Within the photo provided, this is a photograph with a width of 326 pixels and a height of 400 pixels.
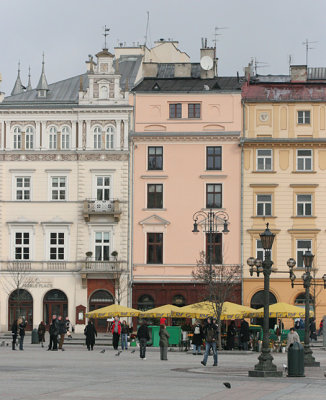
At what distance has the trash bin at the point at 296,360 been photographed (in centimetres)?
3322

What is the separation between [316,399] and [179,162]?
5302 cm

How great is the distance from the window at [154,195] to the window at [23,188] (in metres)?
8.16

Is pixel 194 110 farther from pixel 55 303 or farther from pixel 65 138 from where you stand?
pixel 55 303

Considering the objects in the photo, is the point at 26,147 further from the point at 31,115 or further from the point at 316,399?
the point at 316,399

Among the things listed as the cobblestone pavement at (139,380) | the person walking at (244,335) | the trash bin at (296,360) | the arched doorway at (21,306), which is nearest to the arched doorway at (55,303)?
the arched doorway at (21,306)

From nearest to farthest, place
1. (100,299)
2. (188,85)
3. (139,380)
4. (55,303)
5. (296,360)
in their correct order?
(139,380) < (296,360) < (100,299) < (55,303) < (188,85)

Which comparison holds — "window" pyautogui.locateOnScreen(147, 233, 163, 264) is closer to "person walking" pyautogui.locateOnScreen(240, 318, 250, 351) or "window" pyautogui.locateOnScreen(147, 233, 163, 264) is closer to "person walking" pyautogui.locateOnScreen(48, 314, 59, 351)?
"person walking" pyautogui.locateOnScreen(240, 318, 250, 351)

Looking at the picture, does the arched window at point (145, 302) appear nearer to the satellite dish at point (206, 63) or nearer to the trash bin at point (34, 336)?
the trash bin at point (34, 336)

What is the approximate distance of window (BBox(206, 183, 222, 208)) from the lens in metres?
77.1

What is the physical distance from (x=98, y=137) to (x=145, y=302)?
38.0ft

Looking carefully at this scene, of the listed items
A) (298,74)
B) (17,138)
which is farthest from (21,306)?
(298,74)

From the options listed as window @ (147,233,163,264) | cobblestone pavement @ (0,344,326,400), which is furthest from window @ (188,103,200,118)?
cobblestone pavement @ (0,344,326,400)

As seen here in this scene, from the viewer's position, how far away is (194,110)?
77.3 m

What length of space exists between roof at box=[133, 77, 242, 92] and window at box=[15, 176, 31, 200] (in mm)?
9626
